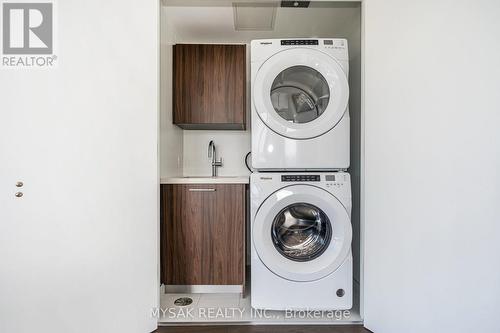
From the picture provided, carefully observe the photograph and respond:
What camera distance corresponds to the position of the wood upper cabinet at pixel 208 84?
211cm

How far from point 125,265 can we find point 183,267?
40cm

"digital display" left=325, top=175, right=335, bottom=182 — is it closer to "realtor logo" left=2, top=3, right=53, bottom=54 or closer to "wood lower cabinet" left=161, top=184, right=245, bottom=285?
"wood lower cabinet" left=161, top=184, right=245, bottom=285

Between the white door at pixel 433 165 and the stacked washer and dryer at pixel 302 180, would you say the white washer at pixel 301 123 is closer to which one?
the stacked washer and dryer at pixel 302 180

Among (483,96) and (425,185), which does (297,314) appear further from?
(483,96)

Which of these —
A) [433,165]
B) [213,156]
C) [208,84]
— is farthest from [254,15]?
[433,165]

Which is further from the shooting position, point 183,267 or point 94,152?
point 183,267

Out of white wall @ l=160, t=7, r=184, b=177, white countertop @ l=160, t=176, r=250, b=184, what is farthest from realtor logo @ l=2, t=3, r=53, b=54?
white countertop @ l=160, t=176, r=250, b=184

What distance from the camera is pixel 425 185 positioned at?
1.46m

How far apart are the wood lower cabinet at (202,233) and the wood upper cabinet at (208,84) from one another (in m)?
0.66

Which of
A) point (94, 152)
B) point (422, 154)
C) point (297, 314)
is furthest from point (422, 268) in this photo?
point (94, 152)

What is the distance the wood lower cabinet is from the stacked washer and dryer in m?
0.20

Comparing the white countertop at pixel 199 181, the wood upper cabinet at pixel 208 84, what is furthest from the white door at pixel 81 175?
the wood upper cabinet at pixel 208 84

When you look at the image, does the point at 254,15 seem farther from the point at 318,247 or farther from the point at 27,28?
the point at 318,247

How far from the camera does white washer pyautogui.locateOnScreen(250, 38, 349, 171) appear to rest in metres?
1.60
